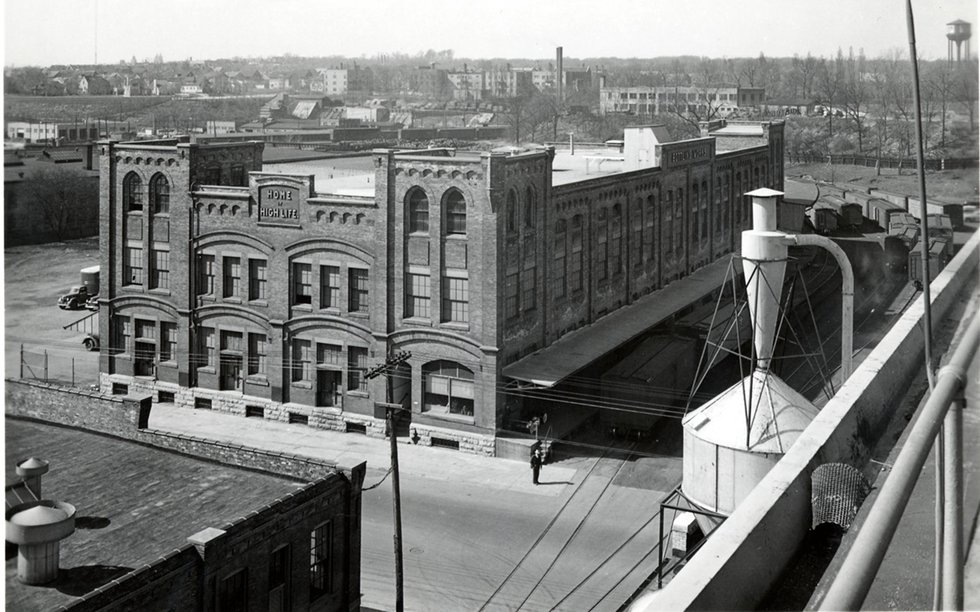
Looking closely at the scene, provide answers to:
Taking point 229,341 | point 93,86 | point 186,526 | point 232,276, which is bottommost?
point 186,526

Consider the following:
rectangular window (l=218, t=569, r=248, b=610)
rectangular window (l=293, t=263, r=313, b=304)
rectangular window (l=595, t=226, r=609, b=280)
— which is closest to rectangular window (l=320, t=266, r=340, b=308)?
rectangular window (l=293, t=263, r=313, b=304)

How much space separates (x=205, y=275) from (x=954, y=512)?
32838 millimetres

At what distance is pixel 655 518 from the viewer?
24594 mm

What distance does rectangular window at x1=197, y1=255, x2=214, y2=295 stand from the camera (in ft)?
113

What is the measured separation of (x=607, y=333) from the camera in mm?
35000

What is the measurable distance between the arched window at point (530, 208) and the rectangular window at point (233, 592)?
18302mm

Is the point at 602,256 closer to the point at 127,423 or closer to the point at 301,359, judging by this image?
the point at 301,359

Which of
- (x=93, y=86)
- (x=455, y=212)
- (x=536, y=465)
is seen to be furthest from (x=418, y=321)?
(x=93, y=86)

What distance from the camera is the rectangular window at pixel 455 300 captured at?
3037cm

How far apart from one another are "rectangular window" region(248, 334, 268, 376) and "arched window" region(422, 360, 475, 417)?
6.05 metres

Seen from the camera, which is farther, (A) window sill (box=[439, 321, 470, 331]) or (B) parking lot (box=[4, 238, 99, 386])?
(B) parking lot (box=[4, 238, 99, 386])

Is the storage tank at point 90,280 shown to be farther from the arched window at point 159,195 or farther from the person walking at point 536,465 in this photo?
the person walking at point 536,465

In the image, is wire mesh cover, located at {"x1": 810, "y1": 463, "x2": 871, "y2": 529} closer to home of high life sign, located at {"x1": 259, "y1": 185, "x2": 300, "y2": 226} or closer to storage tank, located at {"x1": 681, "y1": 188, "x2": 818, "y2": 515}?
storage tank, located at {"x1": 681, "y1": 188, "x2": 818, "y2": 515}

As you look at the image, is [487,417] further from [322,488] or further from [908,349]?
[908,349]
